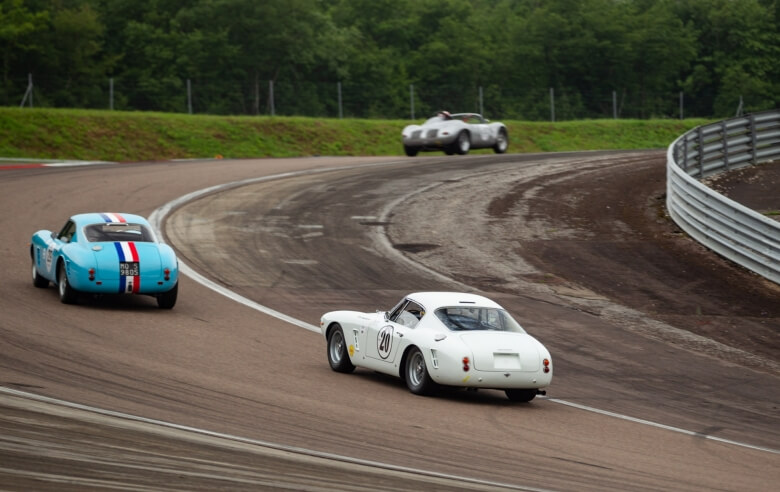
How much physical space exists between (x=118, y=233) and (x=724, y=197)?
1187 cm

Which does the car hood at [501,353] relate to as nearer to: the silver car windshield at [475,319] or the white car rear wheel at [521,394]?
the silver car windshield at [475,319]

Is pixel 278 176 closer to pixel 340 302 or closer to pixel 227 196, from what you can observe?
pixel 227 196

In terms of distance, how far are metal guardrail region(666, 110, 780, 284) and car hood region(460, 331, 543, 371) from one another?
31.5ft

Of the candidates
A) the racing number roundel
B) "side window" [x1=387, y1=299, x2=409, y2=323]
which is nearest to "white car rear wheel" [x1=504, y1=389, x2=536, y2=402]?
the racing number roundel

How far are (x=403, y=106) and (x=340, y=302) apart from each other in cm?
5005

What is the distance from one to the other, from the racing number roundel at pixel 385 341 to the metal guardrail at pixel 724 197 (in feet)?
32.7

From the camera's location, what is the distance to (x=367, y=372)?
13844 millimetres

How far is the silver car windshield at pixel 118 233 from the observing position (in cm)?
1670

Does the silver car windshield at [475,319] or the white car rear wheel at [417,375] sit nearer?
the white car rear wheel at [417,375]

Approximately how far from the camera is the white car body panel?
11727 millimetres

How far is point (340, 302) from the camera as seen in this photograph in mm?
18203

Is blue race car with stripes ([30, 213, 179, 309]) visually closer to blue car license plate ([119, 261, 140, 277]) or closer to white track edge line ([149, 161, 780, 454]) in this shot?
blue car license plate ([119, 261, 140, 277])

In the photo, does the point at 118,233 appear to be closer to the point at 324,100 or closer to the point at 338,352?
the point at 338,352

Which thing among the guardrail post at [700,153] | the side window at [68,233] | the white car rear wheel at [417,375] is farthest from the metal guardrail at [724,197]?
the side window at [68,233]
